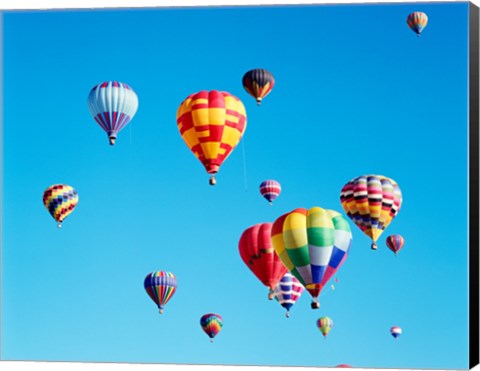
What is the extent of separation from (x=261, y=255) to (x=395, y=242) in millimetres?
6699

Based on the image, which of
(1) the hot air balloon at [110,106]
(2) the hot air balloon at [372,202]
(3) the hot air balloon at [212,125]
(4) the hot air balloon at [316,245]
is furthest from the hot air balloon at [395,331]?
(4) the hot air balloon at [316,245]

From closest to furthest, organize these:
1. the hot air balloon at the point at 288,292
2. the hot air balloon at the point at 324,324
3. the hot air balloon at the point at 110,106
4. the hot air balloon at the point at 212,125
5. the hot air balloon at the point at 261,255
Result: the hot air balloon at the point at 212,125 < the hot air balloon at the point at 261,255 < the hot air balloon at the point at 110,106 < the hot air balloon at the point at 288,292 < the hot air balloon at the point at 324,324

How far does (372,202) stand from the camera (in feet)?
88.0

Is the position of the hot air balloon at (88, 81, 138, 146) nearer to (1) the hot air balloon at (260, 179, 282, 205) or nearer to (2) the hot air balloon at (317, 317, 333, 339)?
(1) the hot air balloon at (260, 179, 282, 205)

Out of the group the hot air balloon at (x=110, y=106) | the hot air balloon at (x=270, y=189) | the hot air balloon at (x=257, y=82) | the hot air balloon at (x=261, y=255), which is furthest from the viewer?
the hot air balloon at (x=270, y=189)

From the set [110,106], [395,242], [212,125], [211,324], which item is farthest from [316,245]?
[395,242]

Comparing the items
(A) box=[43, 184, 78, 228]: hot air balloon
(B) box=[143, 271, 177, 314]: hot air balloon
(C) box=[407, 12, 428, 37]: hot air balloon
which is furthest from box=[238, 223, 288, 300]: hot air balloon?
(A) box=[43, 184, 78, 228]: hot air balloon

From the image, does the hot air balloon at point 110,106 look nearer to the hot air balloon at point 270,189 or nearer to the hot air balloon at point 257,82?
the hot air balloon at point 257,82

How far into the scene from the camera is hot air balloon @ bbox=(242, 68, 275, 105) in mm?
27578

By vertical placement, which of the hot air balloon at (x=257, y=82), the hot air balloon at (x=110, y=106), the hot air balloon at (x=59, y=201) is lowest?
the hot air balloon at (x=110, y=106)

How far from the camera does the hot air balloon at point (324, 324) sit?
3108 cm

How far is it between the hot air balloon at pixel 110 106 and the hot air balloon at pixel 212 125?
1.71 m

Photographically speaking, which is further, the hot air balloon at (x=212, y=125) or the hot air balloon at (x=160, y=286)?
the hot air balloon at (x=160, y=286)

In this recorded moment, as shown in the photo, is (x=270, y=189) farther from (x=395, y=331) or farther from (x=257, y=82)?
(x=257, y=82)
